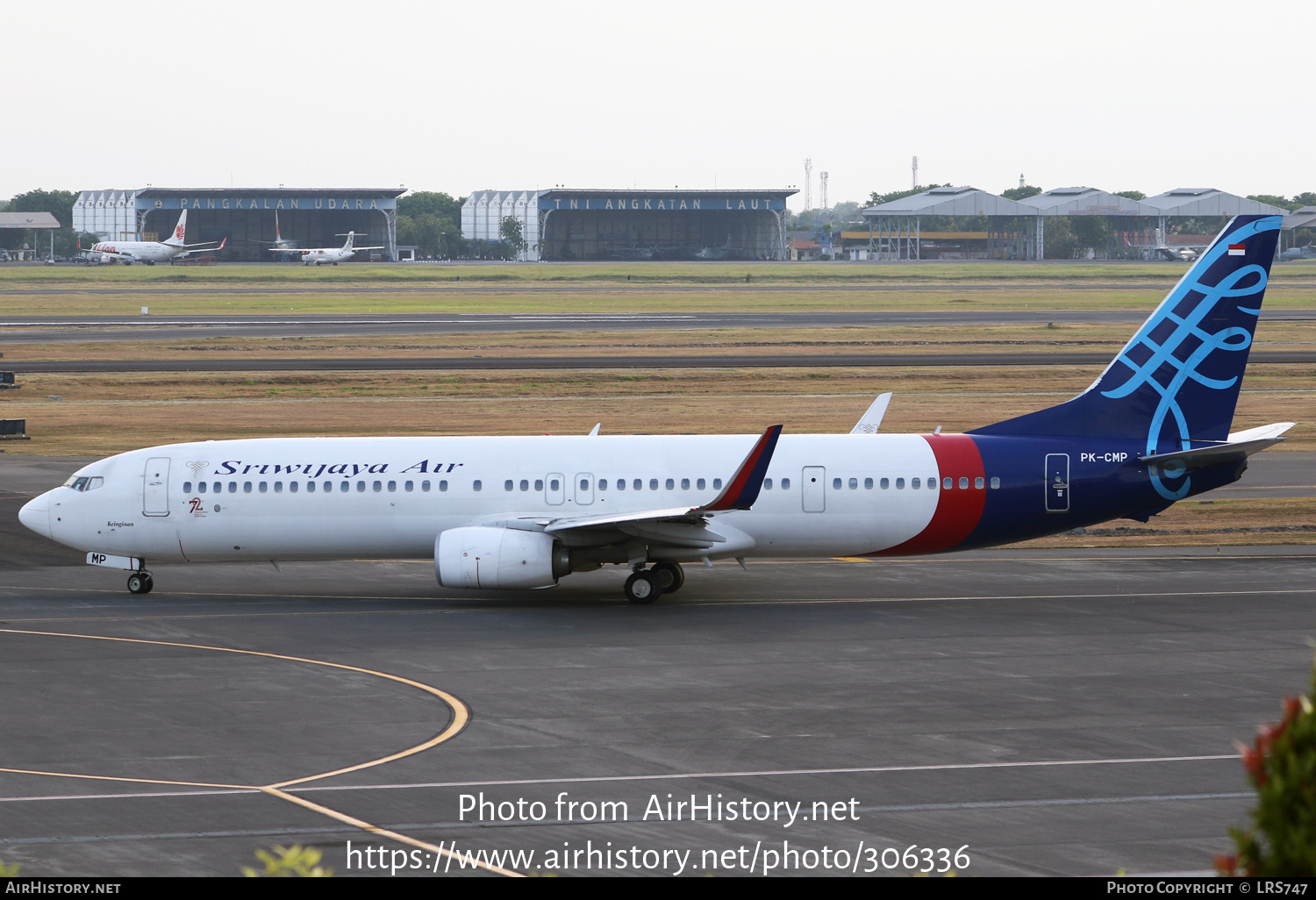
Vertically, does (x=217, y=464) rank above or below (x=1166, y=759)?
above

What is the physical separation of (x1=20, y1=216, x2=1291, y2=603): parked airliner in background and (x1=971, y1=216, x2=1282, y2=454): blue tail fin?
5cm

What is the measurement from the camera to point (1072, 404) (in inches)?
1312

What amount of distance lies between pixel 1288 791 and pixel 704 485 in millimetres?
25220

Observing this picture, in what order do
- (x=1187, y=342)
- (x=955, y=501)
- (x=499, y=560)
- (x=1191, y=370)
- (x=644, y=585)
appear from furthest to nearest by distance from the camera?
(x=1187, y=342) < (x=1191, y=370) < (x=644, y=585) < (x=955, y=501) < (x=499, y=560)

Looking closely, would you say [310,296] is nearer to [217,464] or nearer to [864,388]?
[864,388]

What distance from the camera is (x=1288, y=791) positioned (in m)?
8.08

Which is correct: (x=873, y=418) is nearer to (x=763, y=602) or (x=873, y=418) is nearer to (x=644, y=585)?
(x=763, y=602)

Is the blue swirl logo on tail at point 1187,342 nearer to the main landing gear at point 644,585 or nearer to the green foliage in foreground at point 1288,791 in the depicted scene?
the main landing gear at point 644,585

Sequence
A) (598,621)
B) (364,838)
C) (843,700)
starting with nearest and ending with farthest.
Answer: (364,838) → (843,700) → (598,621)

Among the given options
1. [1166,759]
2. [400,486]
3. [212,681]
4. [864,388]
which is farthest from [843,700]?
[864,388]

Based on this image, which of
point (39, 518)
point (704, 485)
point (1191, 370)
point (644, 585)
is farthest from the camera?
point (39, 518)

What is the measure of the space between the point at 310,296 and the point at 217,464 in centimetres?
11888

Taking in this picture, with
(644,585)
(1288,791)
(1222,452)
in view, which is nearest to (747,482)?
(644,585)

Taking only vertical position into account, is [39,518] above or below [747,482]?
below
